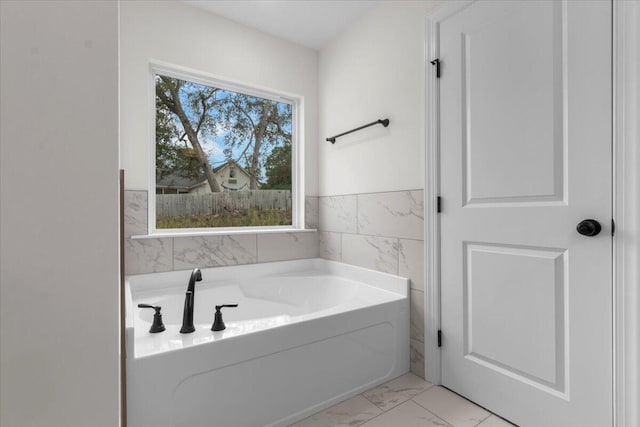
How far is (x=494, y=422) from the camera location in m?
1.50

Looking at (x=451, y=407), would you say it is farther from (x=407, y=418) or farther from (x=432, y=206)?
(x=432, y=206)

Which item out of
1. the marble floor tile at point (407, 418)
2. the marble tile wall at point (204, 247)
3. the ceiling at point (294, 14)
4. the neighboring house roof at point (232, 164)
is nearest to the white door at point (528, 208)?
the marble floor tile at point (407, 418)

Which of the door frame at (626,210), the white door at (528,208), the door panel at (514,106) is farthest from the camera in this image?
the door panel at (514,106)

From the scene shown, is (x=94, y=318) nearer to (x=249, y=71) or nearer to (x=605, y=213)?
(x=605, y=213)

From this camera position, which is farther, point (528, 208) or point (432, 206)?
point (432, 206)

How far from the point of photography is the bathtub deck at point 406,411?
1498mm

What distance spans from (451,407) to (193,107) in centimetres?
259

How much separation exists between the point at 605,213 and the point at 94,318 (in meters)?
1.62

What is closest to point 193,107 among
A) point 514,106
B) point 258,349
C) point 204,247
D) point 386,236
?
point 204,247

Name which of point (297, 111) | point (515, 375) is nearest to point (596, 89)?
point (515, 375)

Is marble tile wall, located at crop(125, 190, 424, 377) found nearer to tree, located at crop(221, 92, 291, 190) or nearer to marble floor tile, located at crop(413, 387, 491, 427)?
marble floor tile, located at crop(413, 387, 491, 427)

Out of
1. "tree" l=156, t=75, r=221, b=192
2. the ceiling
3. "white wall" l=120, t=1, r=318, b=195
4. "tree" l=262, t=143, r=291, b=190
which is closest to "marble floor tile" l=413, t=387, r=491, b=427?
"white wall" l=120, t=1, r=318, b=195

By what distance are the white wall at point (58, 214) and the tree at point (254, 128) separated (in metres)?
2.10

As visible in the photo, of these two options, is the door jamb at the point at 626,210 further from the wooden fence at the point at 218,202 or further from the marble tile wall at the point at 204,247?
the wooden fence at the point at 218,202
